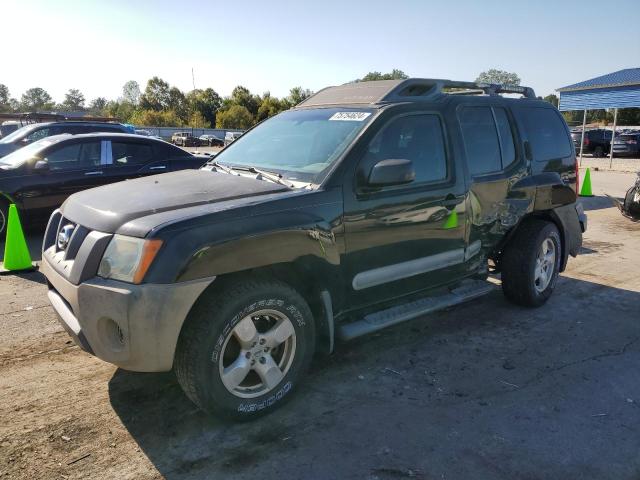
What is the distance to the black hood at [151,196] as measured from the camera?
299 centimetres

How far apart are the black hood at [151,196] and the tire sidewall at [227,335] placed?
676mm

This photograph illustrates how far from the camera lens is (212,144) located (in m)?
50.7

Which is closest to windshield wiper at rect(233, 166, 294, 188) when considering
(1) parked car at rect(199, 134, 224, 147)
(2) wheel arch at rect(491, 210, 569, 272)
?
(2) wheel arch at rect(491, 210, 569, 272)

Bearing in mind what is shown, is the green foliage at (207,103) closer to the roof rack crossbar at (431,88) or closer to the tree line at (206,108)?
the tree line at (206,108)

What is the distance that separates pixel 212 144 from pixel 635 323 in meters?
48.9

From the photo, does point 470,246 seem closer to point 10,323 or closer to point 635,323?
point 635,323

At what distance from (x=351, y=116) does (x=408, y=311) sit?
1541 mm

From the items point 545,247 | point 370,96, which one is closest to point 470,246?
point 545,247

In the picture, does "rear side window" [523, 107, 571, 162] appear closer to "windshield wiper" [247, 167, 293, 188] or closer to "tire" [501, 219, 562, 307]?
"tire" [501, 219, 562, 307]

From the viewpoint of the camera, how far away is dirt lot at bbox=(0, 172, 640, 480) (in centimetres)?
275

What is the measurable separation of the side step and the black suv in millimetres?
17

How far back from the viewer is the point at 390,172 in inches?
134

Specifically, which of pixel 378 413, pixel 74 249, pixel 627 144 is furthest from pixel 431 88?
pixel 627 144

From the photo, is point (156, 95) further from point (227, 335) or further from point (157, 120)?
point (227, 335)
